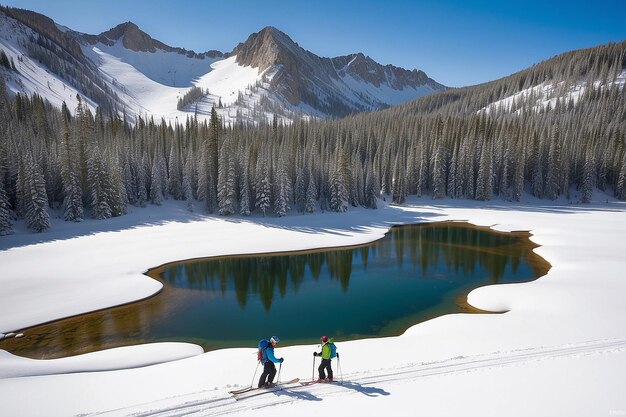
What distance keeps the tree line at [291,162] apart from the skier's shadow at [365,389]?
A: 146ft

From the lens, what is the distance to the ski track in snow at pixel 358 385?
376 inches

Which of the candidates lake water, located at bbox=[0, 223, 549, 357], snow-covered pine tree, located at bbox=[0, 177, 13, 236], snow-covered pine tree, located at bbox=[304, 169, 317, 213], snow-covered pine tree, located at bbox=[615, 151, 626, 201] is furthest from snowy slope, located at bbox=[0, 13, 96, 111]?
snow-covered pine tree, located at bbox=[615, 151, 626, 201]

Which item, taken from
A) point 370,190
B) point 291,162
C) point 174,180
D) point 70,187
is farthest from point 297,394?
point 174,180

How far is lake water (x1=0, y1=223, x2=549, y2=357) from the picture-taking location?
18.5 metres

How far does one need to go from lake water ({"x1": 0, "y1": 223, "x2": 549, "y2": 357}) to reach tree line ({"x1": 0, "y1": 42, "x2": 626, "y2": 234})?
888 inches

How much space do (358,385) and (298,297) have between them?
14.2 meters

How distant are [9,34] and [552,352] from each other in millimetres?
232835

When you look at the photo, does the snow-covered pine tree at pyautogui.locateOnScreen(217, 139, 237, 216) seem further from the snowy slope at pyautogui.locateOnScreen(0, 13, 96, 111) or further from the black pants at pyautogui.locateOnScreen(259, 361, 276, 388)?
the snowy slope at pyautogui.locateOnScreen(0, 13, 96, 111)

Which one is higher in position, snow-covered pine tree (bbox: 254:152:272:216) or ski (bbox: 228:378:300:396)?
snow-covered pine tree (bbox: 254:152:272:216)

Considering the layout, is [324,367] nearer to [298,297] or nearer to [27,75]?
[298,297]

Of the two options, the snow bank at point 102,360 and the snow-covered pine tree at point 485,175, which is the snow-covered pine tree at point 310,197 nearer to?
the snow bank at point 102,360

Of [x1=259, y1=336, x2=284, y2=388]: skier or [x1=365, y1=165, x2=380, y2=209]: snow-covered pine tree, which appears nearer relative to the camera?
[x1=259, y1=336, x2=284, y2=388]: skier

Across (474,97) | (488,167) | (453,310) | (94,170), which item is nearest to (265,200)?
(94,170)

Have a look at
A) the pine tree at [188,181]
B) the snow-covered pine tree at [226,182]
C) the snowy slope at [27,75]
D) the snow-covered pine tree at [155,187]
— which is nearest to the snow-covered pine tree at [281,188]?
the snow-covered pine tree at [226,182]
